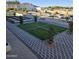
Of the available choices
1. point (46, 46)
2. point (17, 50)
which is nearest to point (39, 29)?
point (46, 46)

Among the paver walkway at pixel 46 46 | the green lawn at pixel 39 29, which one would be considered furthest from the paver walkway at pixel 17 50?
the green lawn at pixel 39 29

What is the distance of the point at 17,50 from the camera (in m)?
2.77

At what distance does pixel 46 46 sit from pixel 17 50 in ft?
1.59

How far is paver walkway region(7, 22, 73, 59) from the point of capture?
9.02ft

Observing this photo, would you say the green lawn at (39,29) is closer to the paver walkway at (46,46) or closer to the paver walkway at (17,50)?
the paver walkway at (46,46)

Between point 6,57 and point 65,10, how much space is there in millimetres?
1292

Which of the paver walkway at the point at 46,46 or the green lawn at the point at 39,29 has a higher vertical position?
the green lawn at the point at 39,29

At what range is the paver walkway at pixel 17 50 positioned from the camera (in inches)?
107

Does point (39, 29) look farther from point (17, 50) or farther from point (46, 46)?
point (17, 50)

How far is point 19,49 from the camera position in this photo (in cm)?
279

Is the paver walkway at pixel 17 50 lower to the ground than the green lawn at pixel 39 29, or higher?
lower

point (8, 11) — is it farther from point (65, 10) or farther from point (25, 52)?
point (65, 10)

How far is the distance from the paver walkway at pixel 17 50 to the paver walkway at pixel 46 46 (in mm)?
82

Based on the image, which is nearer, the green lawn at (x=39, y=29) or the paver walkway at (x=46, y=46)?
the paver walkway at (x=46, y=46)
